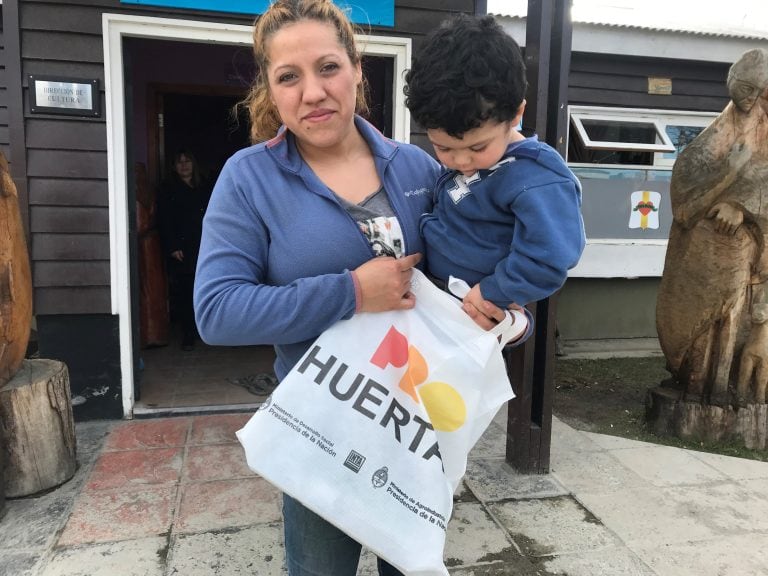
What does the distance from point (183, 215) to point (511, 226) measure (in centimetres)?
454

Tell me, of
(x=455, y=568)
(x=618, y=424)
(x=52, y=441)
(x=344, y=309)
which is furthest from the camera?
(x=618, y=424)

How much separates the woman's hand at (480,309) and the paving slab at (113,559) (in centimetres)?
170

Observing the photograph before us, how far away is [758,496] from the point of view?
2.87 metres

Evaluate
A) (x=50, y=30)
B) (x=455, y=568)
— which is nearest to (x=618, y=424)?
(x=455, y=568)

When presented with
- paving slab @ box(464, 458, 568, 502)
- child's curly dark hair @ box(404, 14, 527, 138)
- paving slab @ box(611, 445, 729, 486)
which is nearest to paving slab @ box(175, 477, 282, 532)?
paving slab @ box(464, 458, 568, 502)

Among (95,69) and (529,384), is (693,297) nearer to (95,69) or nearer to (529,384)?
(529,384)

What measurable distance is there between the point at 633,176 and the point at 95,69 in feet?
16.2

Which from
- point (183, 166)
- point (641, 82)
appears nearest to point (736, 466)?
point (641, 82)

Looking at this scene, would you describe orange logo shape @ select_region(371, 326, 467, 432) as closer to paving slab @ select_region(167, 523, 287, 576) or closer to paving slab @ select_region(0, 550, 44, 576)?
paving slab @ select_region(167, 523, 287, 576)

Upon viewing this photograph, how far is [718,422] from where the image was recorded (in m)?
3.51

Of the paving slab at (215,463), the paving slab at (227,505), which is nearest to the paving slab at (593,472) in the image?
the paving slab at (227,505)

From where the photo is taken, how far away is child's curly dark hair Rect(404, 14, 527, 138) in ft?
3.81

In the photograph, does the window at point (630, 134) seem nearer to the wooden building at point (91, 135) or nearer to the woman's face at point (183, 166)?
the wooden building at point (91, 135)

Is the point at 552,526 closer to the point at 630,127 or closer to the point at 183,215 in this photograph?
the point at 183,215
